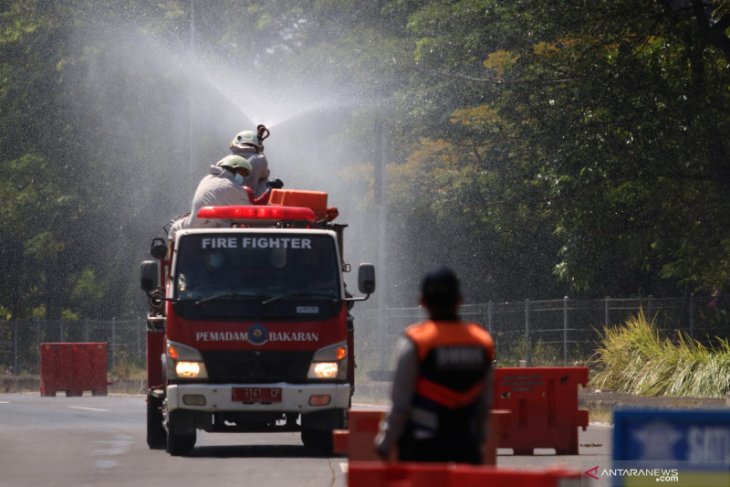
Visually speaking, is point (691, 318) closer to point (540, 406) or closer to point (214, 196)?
point (540, 406)

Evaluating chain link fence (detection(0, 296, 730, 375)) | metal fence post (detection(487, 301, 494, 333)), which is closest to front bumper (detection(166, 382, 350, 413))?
chain link fence (detection(0, 296, 730, 375))

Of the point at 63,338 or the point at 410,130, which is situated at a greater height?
the point at 410,130

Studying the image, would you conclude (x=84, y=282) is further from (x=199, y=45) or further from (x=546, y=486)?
(x=546, y=486)

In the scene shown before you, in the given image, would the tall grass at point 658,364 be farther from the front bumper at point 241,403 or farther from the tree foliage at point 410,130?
the front bumper at point 241,403

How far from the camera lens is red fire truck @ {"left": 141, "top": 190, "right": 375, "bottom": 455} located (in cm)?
1698

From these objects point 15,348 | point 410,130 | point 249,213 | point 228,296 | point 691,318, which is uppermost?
point 410,130

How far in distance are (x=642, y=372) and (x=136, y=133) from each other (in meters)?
27.0

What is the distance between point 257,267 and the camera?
683 inches

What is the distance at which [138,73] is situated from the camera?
52281 millimetres

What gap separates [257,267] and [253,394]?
133 cm

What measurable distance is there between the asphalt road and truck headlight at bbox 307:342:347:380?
87 cm

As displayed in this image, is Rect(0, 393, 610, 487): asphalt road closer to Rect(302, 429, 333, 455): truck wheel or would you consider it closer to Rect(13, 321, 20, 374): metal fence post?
Rect(302, 429, 333, 455): truck wheel

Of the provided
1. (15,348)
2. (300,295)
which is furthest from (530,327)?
(15,348)

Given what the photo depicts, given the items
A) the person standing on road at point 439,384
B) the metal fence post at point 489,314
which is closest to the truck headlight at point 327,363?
the person standing on road at point 439,384
